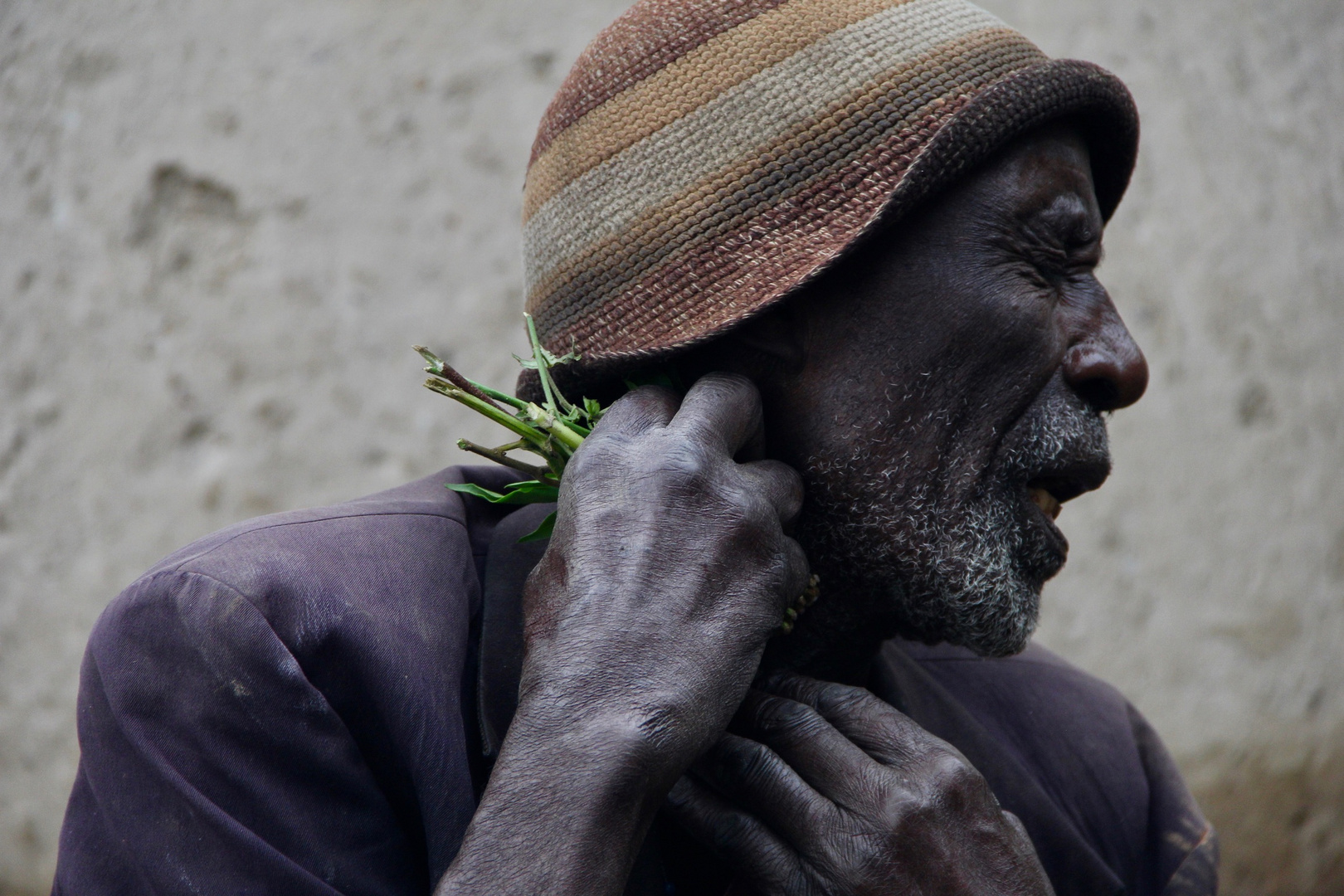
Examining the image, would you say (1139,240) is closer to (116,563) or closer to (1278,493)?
(1278,493)

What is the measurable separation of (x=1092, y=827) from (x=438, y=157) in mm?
2518

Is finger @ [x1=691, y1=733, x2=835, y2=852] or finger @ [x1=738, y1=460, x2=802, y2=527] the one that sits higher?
finger @ [x1=738, y1=460, x2=802, y2=527]

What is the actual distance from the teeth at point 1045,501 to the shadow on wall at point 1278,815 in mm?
2217

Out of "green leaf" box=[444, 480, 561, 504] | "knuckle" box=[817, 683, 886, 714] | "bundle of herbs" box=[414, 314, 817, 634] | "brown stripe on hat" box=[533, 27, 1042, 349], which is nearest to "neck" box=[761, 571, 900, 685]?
"bundle of herbs" box=[414, 314, 817, 634]

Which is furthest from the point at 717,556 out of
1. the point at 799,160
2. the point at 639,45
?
the point at 639,45

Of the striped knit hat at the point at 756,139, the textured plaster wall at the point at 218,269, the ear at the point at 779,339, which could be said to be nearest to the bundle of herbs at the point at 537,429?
the striped knit hat at the point at 756,139

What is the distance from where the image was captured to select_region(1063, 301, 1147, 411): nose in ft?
6.31

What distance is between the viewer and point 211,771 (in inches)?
58.1

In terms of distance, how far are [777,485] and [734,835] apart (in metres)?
0.52

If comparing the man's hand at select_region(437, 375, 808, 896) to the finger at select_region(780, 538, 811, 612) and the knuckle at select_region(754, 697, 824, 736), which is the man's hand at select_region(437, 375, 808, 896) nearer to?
the finger at select_region(780, 538, 811, 612)

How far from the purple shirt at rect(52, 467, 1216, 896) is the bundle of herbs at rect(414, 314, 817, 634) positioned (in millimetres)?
134

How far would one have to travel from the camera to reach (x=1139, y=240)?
3.80 meters

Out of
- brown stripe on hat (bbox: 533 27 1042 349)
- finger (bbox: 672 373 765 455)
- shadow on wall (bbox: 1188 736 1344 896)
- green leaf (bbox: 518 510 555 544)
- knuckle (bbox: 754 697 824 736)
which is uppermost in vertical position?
brown stripe on hat (bbox: 533 27 1042 349)

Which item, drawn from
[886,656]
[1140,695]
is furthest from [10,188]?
[1140,695]
